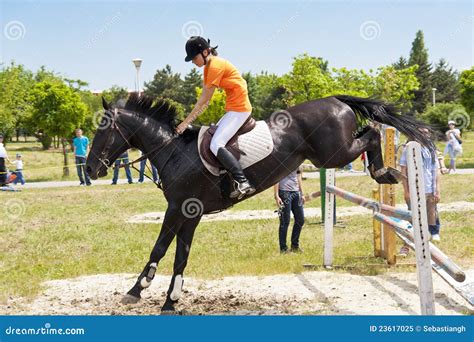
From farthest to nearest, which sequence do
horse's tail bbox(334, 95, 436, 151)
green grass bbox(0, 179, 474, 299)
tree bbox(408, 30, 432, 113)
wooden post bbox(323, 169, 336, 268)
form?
tree bbox(408, 30, 432, 113), green grass bbox(0, 179, 474, 299), wooden post bbox(323, 169, 336, 268), horse's tail bbox(334, 95, 436, 151)

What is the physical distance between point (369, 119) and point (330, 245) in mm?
2278

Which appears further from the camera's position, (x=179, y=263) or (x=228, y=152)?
(x=179, y=263)

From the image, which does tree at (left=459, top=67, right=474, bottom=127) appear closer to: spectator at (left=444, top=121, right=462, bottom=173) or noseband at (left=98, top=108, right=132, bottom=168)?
spectator at (left=444, top=121, right=462, bottom=173)

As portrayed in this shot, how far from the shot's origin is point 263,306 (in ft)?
19.9

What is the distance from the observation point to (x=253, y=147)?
19.2 ft

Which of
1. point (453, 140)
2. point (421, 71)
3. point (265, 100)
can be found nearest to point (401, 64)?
point (421, 71)

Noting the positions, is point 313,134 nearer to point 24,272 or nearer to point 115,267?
point 115,267

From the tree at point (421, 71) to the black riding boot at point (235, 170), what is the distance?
55576 millimetres

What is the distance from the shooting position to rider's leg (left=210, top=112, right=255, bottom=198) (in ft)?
18.4

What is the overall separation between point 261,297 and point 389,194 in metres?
2.59

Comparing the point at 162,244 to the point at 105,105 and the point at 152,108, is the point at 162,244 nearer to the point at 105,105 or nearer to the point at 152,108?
the point at 152,108

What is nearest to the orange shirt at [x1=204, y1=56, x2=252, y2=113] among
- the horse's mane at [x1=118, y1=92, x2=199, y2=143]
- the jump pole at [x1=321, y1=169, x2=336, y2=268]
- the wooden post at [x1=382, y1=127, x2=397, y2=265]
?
the horse's mane at [x1=118, y1=92, x2=199, y2=143]

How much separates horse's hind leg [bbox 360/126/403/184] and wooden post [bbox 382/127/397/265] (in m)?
1.60

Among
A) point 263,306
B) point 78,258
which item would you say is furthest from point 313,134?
point 78,258
